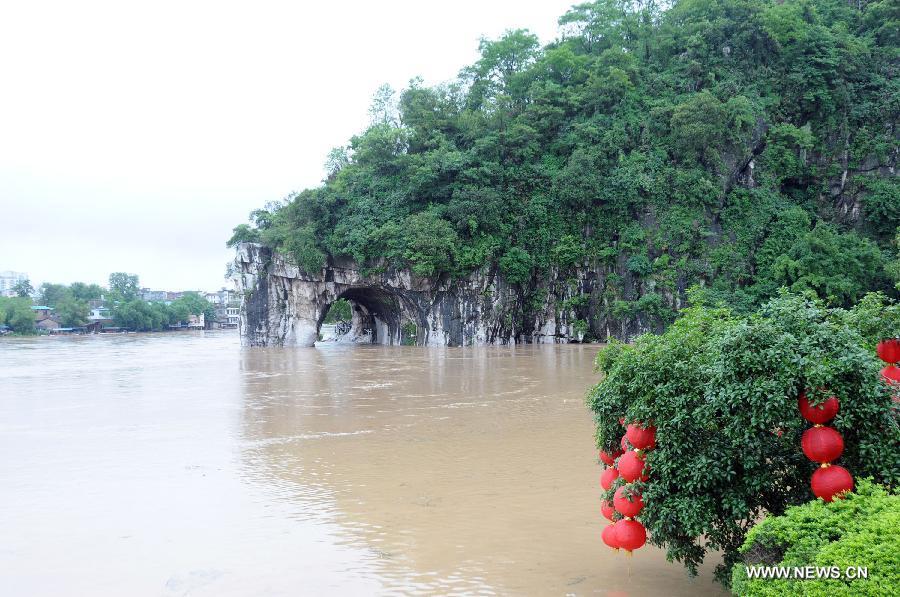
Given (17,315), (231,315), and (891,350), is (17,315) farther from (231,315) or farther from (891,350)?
(891,350)

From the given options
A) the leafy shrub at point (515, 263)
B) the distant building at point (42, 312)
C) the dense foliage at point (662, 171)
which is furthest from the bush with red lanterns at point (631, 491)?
the distant building at point (42, 312)

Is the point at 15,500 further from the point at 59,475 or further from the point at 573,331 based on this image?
the point at 573,331

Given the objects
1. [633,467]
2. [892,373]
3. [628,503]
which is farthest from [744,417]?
[892,373]

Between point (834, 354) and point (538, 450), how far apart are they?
16.1 feet

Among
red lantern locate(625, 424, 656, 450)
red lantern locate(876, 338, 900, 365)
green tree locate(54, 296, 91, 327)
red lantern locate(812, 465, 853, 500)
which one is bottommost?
red lantern locate(812, 465, 853, 500)

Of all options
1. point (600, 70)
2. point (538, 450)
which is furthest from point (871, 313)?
point (600, 70)

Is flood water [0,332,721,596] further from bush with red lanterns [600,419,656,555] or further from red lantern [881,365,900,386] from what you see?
red lantern [881,365,900,386]

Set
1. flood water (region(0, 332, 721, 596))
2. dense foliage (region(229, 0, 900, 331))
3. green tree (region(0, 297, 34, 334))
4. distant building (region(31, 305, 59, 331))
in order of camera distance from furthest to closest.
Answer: distant building (region(31, 305, 59, 331))
green tree (region(0, 297, 34, 334))
dense foliage (region(229, 0, 900, 331))
flood water (region(0, 332, 721, 596))

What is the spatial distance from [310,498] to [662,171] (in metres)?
24.2

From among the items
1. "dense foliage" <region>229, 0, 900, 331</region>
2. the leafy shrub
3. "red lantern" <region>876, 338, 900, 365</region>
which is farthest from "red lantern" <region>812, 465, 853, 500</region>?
the leafy shrub

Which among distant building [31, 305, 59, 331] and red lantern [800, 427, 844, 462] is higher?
distant building [31, 305, 59, 331]

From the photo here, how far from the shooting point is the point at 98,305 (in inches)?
2795

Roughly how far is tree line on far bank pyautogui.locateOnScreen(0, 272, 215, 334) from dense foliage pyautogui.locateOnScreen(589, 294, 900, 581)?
6386 cm

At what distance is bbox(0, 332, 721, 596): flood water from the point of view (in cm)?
424
